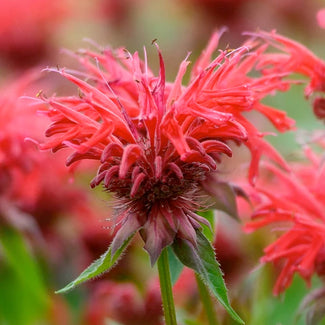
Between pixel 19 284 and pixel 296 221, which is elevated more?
pixel 296 221

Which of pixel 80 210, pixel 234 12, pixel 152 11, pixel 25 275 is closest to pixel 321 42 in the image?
pixel 234 12

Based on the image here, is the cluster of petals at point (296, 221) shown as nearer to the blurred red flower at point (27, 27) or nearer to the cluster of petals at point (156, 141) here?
the cluster of petals at point (156, 141)

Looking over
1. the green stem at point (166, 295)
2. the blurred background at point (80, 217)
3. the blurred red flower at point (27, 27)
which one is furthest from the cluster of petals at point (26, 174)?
the blurred red flower at point (27, 27)

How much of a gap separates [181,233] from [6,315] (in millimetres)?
692

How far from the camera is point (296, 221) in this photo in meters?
1.03

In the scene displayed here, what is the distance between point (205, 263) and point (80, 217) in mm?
859

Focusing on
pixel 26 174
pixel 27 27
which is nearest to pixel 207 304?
pixel 26 174

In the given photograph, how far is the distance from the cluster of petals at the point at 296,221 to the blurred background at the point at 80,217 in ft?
0.15

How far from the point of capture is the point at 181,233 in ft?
2.70

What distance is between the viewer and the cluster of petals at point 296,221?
1.02 meters

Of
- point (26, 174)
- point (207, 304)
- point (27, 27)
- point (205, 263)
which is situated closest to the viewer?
point (205, 263)

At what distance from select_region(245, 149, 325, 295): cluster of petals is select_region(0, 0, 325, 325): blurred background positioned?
45 millimetres

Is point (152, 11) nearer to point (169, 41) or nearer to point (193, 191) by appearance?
point (169, 41)

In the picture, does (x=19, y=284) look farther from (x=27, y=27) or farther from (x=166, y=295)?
(x=27, y=27)
